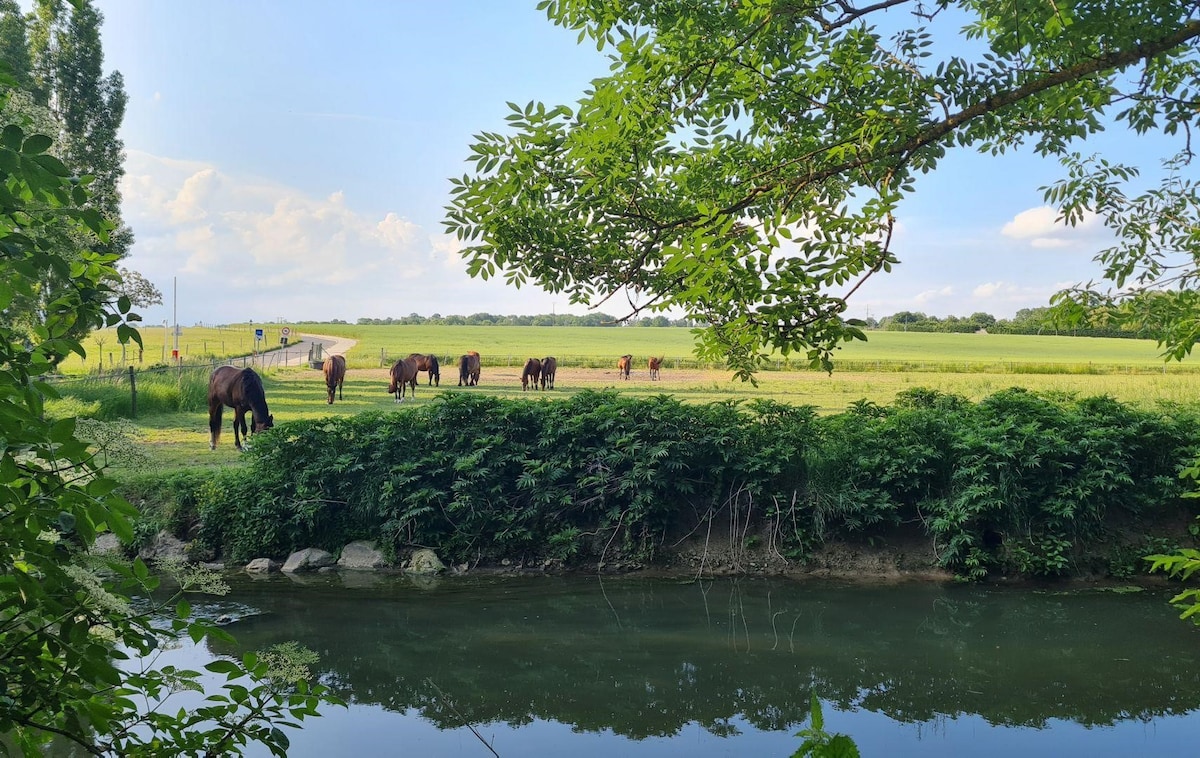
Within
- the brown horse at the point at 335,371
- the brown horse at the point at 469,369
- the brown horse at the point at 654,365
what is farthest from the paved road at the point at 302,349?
the brown horse at the point at 654,365

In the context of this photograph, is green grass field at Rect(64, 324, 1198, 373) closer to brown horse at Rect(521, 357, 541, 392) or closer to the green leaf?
brown horse at Rect(521, 357, 541, 392)

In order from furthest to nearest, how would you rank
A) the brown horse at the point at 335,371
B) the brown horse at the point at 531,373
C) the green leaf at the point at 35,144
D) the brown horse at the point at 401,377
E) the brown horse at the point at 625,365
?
1. the brown horse at the point at 625,365
2. the brown horse at the point at 531,373
3. the brown horse at the point at 401,377
4. the brown horse at the point at 335,371
5. the green leaf at the point at 35,144

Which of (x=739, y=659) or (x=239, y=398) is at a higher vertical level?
(x=239, y=398)

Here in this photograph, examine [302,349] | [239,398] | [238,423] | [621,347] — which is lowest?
[238,423]

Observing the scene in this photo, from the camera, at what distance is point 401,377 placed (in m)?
13.0

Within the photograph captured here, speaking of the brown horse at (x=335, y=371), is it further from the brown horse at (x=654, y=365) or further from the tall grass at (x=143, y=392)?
the brown horse at (x=654, y=365)

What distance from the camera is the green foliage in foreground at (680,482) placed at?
716 cm

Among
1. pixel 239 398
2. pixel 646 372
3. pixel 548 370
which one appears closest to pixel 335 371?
pixel 239 398

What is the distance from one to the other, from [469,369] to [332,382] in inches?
114

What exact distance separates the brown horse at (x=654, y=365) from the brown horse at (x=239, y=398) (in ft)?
23.1

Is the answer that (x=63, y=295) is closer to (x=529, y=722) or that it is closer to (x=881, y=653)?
(x=529, y=722)

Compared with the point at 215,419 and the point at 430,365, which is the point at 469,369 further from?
the point at 215,419

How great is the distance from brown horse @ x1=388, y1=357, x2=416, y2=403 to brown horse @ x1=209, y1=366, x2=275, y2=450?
8.14 feet

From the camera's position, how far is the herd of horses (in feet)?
33.4
